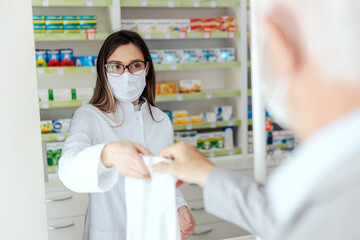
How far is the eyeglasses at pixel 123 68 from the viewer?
80.0 inches

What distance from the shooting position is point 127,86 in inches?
81.3

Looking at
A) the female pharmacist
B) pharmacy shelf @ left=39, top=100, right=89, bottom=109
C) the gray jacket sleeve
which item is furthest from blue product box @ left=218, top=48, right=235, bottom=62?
the gray jacket sleeve

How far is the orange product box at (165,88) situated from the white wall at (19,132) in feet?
10.1

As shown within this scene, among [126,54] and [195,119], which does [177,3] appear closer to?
[195,119]

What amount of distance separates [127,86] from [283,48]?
1474 mm

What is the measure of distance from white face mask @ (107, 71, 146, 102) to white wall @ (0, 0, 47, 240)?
832 mm

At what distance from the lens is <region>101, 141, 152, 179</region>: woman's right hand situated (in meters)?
1.06

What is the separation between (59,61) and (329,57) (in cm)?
362

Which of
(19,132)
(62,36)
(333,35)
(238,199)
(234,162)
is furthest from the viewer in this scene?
(234,162)

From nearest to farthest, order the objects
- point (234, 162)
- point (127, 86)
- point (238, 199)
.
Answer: point (238, 199)
point (127, 86)
point (234, 162)

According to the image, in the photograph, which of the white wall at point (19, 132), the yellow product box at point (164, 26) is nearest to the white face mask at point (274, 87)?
the white wall at point (19, 132)

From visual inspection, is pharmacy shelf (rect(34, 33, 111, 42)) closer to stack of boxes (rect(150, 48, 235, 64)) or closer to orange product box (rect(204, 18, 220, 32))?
stack of boxes (rect(150, 48, 235, 64))

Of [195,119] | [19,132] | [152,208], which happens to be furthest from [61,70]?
[152,208]

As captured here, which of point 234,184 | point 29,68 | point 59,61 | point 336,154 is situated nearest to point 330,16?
point 336,154
